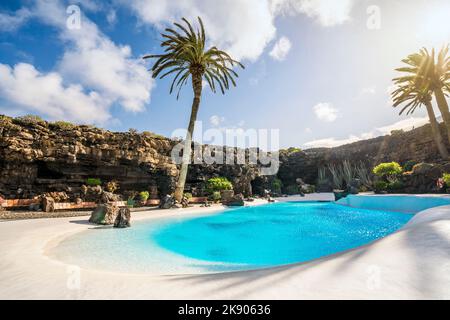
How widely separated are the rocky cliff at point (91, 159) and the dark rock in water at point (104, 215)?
7.37m

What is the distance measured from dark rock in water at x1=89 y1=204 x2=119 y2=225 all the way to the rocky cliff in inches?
290

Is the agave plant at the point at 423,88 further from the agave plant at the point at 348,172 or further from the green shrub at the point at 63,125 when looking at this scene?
the green shrub at the point at 63,125

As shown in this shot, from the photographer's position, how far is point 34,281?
2.77 meters

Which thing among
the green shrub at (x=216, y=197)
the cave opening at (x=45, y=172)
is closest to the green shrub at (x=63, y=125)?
the cave opening at (x=45, y=172)

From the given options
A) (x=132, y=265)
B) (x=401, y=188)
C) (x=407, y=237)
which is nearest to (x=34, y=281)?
(x=132, y=265)

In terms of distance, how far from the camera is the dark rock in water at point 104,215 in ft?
29.9

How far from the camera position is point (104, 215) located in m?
9.14

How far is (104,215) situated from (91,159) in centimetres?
965

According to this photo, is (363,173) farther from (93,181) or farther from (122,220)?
(93,181)

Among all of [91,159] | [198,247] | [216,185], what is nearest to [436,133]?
[216,185]

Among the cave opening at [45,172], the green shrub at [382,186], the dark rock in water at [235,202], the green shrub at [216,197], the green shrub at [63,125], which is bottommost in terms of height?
the dark rock in water at [235,202]

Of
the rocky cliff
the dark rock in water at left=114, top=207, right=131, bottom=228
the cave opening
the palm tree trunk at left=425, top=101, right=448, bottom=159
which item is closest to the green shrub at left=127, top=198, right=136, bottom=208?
the rocky cliff
